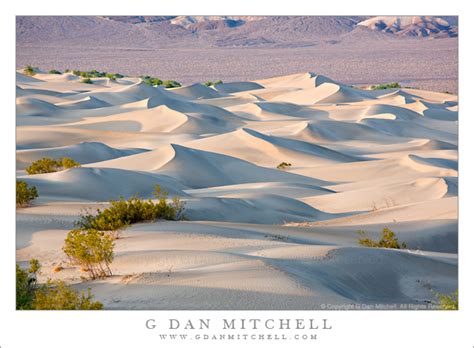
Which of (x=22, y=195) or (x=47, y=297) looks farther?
(x=22, y=195)

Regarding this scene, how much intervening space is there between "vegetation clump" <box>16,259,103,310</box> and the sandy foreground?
1.11ft

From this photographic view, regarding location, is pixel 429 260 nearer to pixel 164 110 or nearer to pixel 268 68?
pixel 164 110

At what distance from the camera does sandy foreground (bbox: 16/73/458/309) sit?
8.12 metres

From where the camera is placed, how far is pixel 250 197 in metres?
17.0

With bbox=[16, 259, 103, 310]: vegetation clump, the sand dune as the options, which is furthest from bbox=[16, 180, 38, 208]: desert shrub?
the sand dune

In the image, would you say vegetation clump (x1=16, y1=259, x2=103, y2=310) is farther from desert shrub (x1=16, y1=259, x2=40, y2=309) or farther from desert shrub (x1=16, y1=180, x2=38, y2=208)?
desert shrub (x1=16, y1=180, x2=38, y2=208)

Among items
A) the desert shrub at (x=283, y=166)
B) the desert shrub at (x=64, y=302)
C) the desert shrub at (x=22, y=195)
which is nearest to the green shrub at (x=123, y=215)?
the desert shrub at (x=22, y=195)

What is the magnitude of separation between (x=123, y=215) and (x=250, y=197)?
5549mm

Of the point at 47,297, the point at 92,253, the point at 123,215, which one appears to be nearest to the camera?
the point at 47,297

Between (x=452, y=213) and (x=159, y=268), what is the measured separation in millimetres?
7152

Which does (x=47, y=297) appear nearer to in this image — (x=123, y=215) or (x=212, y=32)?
(x=123, y=215)

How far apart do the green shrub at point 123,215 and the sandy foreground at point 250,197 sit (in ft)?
1.08

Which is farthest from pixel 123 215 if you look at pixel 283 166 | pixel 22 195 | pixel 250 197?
pixel 283 166
